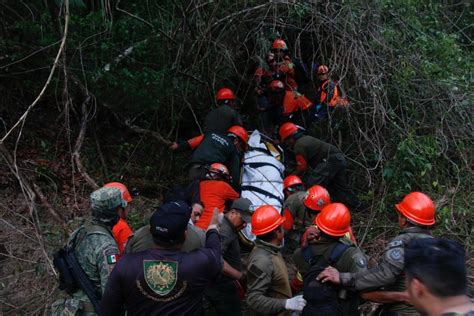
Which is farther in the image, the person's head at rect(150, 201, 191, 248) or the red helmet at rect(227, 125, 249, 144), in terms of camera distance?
the red helmet at rect(227, 125, 249, 144)

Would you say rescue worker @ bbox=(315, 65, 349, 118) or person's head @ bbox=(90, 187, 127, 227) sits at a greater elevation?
person's head @ bbox=(90, 187, 127, 227)

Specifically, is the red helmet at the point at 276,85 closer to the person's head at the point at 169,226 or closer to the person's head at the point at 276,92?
the person's head at the point at 276,92

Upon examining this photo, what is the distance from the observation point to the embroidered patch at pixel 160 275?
2.89 metres

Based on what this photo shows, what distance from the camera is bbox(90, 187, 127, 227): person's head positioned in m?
3.64

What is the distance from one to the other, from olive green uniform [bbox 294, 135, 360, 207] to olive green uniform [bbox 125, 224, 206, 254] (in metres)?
3.72

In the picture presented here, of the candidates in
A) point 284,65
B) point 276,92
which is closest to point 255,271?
point 284,65

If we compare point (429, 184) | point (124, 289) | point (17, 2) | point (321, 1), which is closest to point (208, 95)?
point (321, 1)

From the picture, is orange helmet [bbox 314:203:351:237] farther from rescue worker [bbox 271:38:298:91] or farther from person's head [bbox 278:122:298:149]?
rescue worker [bbox 271:38:298:91]

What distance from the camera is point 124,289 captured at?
9.57 feet

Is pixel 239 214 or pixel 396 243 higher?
pixel 396 243

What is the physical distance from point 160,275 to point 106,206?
97 cm

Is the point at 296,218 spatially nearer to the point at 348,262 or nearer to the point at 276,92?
the point at 348,262

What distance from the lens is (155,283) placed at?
289 centimetres

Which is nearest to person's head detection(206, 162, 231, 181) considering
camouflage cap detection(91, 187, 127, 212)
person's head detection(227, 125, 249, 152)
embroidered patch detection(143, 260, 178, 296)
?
person's head detection(227, 125, 249, 152)
